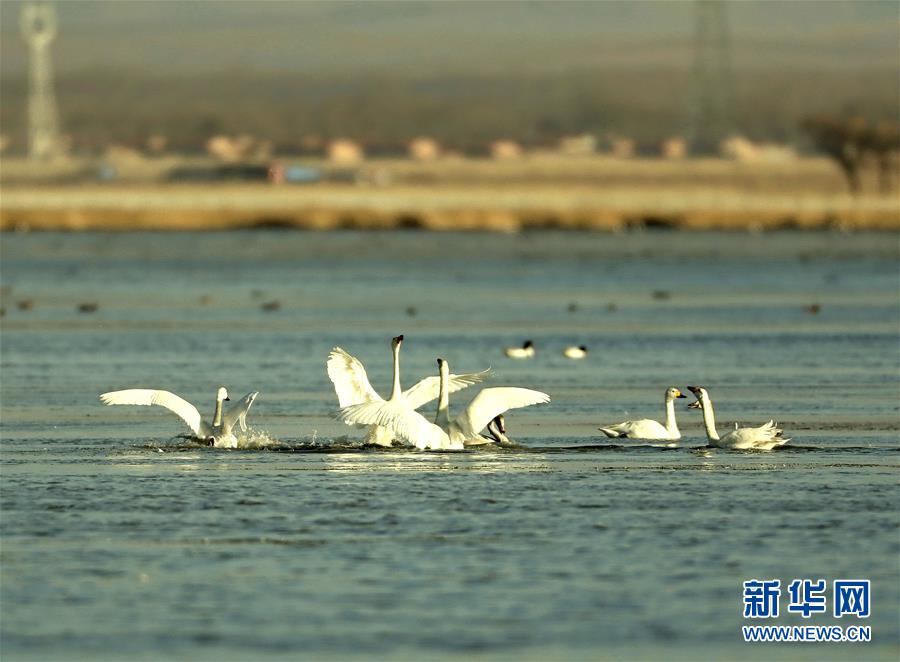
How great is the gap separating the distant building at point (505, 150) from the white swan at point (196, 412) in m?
144

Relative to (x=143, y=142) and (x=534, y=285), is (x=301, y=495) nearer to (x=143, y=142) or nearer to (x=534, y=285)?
(x=534, y=285)

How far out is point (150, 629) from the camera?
10.2 metres

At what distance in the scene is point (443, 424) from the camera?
17000mm

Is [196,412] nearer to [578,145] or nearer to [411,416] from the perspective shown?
[411,416]

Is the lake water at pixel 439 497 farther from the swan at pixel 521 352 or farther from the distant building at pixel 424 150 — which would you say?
the distant building at pixel 424 150

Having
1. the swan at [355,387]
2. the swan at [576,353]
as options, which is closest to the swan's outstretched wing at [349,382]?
the swan at [355,387]

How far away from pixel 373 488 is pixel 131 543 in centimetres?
255

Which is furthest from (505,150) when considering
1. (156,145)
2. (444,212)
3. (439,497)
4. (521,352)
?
(439,497)

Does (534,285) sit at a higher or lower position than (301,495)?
higher

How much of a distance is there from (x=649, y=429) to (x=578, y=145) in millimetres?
153828

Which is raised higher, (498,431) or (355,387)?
(355,387)

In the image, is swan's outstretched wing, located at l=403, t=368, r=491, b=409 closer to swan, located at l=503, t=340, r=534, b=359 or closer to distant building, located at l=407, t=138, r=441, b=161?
swan, located at l=503, t=340, r=534, b=359

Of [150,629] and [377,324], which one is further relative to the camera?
[377,324]

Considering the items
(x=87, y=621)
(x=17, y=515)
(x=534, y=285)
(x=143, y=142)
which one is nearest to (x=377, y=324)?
(x=534, y=285)
